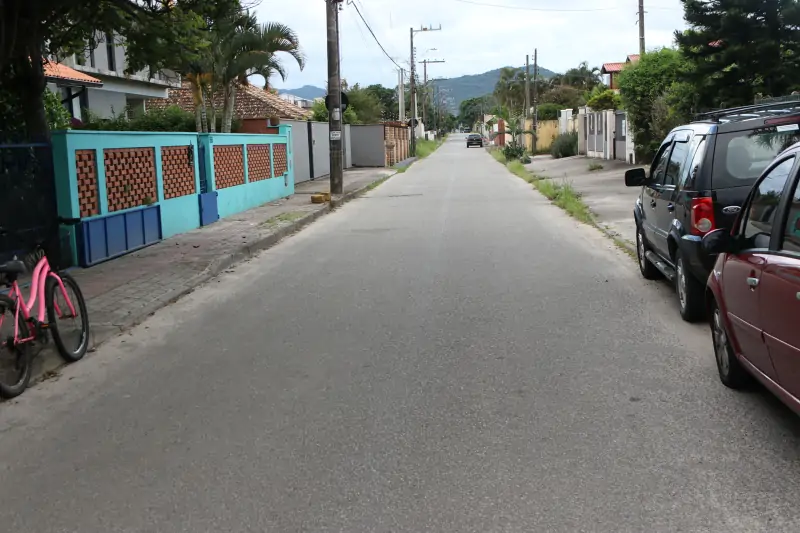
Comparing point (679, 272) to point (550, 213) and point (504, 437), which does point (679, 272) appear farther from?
point (550, 213)

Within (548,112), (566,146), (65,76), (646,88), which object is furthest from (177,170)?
(548,112)

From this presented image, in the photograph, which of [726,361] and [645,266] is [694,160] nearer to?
[726,361]

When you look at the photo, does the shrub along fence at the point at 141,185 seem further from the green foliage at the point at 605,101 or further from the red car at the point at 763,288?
the green foliage at the point at 605,101

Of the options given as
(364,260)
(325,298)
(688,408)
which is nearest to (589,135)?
(364,260)

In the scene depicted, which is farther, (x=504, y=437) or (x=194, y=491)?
(x=504, y=437)

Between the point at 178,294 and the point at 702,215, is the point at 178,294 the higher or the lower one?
the lower one

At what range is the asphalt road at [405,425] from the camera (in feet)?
12.3

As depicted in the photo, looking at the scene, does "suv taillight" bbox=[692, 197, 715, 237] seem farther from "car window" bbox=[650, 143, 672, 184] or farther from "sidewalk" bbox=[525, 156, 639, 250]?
"sidewalk" bbox=[525, 156, 639, 250]

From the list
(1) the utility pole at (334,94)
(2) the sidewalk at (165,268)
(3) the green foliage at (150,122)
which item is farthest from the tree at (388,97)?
(2) the sidewalk at (165,268)

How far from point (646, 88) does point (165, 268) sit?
22.2 m

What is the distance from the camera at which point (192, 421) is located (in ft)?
16.5

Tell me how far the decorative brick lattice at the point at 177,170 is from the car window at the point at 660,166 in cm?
786

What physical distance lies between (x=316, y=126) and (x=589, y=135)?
16578 mm

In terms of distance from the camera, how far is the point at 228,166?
16953 millimetres
